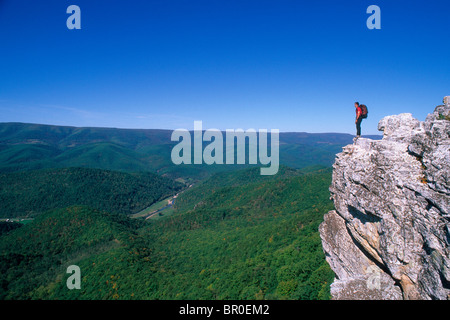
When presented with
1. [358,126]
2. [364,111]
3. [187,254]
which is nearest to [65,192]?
[187,254]

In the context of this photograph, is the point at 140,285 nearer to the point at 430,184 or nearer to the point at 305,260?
the point at 305,260

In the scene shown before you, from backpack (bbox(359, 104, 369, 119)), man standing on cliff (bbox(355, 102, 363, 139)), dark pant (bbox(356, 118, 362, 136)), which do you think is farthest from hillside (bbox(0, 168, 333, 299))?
backpack (bbox(359, 104, 369, 119))

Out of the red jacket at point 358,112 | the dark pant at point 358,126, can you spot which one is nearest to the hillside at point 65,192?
the dark pant at point 358,126

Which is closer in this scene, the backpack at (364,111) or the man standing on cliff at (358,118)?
the backpack at (364,111)

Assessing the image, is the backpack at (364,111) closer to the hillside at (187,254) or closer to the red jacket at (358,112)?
the red jacket at (358,112)

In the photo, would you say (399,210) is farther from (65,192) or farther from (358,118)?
(65,192)
